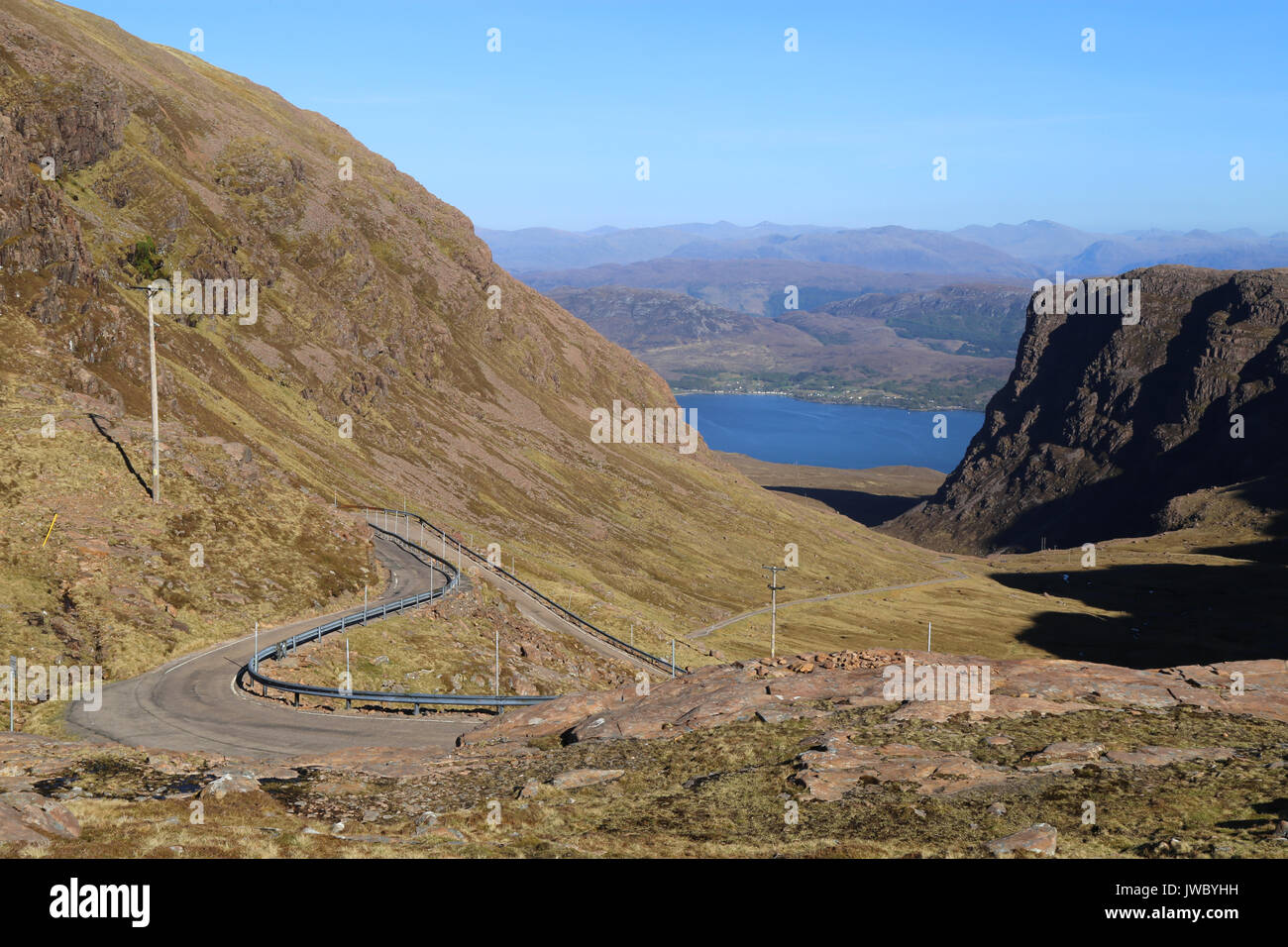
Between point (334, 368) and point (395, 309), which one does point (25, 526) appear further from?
point (395, 309)

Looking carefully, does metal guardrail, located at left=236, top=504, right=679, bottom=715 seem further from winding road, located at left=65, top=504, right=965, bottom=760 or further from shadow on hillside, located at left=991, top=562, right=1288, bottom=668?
shadow on hillside, located at left=991, top=562, right=1288, bottom=668

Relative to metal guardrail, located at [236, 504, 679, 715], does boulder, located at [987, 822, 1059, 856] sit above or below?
above

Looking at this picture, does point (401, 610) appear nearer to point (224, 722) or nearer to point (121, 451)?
point (121, 451)

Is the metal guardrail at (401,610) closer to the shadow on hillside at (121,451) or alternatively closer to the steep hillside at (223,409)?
the steep hillside at (223,409)

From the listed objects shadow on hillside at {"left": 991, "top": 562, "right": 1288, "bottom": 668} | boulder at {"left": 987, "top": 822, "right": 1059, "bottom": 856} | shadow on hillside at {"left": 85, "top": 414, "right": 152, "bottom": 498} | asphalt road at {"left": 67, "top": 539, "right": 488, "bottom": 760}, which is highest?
shadow on hillside at {"left": 85, "top": 414, "right": 152, "bottom": 498}

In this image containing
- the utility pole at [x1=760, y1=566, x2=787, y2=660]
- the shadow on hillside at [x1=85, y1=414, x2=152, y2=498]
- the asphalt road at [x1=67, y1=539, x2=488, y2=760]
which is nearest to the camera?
the asphalt road at [x1=67, y1=539, x2=488, y2=760]

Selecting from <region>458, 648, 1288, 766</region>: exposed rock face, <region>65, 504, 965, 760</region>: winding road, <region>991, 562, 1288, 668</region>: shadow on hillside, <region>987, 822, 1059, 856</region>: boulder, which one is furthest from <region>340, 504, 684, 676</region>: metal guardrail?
<region>991, 562, 1288, 668</region>: shadow on hillside

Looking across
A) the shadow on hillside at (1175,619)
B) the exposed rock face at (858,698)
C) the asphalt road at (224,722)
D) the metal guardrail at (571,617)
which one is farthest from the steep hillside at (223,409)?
the shadow on hillside at (1175,619)
